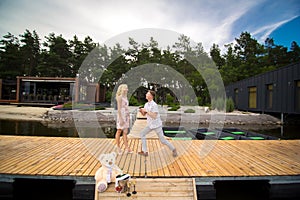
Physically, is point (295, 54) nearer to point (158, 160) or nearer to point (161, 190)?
point (158, 160)

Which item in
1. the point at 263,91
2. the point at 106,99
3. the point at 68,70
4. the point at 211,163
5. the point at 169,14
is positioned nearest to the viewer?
the point at 211,163

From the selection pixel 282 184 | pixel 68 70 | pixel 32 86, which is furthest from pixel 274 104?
pixel 68 70

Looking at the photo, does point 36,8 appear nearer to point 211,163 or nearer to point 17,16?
point 17,16

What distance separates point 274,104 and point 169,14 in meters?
11.6

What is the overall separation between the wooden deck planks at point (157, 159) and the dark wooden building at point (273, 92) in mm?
8801

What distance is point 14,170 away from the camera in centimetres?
292

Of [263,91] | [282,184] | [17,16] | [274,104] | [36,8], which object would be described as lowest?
[282,184]

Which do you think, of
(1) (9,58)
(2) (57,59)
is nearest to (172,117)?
(2) (57,59)

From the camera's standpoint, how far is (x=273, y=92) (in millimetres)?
14086

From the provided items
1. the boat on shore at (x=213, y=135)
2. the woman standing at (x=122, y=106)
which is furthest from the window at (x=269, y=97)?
the woman standing at (x=122, y=106)

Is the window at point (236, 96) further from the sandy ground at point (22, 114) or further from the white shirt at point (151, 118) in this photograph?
the white shirt at point (151, 118)

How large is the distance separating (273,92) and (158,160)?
14034 mm

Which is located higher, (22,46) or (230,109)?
(22,46)

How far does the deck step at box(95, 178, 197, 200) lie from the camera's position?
242 centimetres
